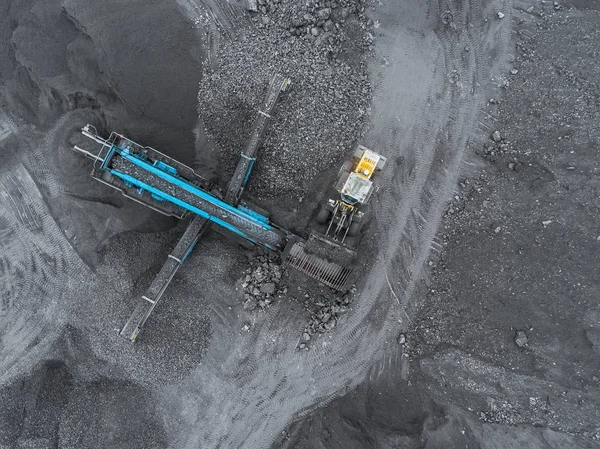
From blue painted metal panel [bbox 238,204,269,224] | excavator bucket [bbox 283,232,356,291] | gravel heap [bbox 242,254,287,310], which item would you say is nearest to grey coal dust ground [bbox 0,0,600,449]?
gravel heap [bbox 242,254,287,310]

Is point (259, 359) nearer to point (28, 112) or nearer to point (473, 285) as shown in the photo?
point (473, 285)

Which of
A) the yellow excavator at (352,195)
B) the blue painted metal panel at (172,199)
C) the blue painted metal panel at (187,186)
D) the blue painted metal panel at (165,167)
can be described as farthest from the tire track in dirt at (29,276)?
the yellow excavator at (352,195)

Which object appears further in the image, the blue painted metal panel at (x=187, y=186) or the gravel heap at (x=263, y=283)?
the gravel heap at (x=263, y=283)

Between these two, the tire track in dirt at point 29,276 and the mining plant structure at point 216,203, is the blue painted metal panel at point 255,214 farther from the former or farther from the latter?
the tire track in dirt at point 29,276

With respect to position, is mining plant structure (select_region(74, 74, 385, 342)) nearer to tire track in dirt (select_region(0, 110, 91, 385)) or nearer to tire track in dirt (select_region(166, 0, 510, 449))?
tire track in dirt (select_region(166, 0, 510, 449))

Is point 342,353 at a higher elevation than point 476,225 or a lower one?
lower

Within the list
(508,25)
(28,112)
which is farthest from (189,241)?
(508,25)

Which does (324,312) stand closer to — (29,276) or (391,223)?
(391,223)

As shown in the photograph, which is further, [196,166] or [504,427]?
[196,166]
